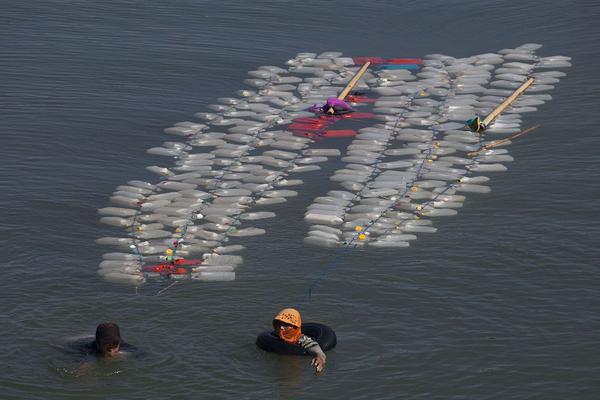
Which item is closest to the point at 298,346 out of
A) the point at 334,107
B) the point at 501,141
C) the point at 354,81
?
the point at 501,141

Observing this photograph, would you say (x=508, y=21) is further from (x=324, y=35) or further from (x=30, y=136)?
(x=30, y=136)

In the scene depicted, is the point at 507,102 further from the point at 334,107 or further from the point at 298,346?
the point at 298,346

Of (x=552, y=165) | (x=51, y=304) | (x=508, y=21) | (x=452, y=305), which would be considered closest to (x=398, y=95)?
(x=552, y=165)

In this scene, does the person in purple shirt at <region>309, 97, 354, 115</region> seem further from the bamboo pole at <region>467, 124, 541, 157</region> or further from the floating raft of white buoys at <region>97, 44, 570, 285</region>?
the bamboo pole at <region>467, 124, 541, 157</region>

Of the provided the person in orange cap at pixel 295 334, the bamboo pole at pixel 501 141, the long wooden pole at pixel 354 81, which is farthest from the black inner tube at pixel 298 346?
the long wooden pole at pixel 354 81

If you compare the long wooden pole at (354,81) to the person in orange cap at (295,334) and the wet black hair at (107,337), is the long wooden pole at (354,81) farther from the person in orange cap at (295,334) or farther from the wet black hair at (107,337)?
the wet black hair at (107,337)
